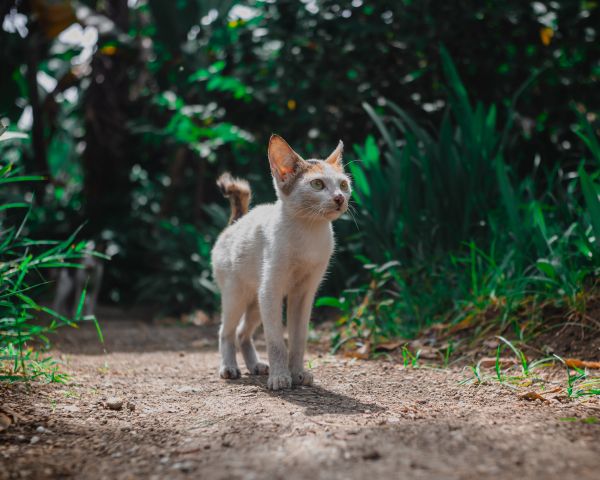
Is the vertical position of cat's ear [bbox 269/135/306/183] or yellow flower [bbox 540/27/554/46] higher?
yellow flower [bbox 540/27/554/46]

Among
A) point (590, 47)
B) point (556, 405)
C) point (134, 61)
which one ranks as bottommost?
point (556, 405)

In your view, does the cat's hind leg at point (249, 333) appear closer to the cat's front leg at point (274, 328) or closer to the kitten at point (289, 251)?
the kitten at point (289, 251)

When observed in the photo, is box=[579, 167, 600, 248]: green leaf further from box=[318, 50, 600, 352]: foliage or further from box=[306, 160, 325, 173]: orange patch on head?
box=[306, 160, 325, 173]: orange patch on head

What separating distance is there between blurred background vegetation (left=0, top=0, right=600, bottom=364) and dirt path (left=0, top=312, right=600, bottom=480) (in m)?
0.85

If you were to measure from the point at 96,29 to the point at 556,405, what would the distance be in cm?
633

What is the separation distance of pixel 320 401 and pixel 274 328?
1.50 feet

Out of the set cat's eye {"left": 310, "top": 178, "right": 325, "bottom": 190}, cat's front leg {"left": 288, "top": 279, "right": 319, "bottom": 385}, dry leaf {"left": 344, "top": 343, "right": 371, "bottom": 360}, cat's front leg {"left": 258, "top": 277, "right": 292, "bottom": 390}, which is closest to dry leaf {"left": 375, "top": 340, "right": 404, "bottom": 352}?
dry leaf {"left": 344, "top": 343, "right": 371, "bottom": 360}

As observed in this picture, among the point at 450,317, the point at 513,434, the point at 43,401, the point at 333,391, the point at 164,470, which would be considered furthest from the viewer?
the point at 450,317

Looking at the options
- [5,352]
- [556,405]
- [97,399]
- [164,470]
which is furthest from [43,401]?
[556,405]

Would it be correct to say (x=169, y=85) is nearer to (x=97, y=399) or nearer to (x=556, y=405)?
(x=97, y=399)

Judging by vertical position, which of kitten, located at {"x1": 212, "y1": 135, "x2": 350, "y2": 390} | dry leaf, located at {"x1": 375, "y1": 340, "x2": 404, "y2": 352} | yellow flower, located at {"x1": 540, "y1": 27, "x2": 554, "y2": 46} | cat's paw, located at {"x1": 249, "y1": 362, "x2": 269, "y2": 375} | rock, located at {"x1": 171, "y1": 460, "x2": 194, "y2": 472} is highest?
yellow flower, located at {"x1": 540, "y1": 27, "x2": 554, "y2": 46}

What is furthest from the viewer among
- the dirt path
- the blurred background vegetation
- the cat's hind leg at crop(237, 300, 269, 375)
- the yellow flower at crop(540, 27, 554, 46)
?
the yellow flower at crop(540, 27, 554, 46)

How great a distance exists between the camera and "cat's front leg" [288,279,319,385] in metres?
2.69

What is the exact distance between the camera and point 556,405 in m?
2.08
